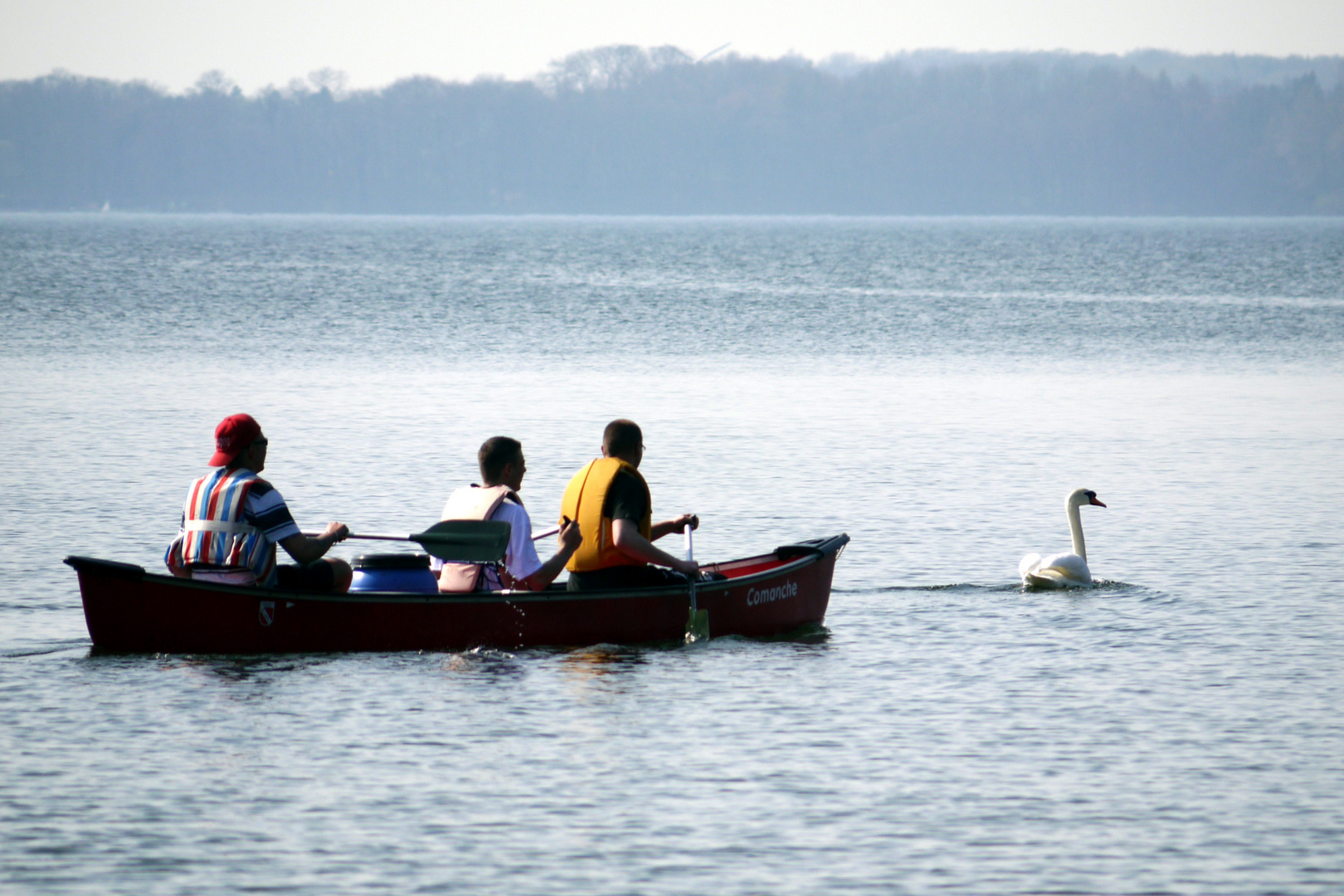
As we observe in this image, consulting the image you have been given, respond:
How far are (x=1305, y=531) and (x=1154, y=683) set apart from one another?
20.4 ft

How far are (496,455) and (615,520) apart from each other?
832 millimetres

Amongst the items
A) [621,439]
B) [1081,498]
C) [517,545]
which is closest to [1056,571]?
[1081,498]

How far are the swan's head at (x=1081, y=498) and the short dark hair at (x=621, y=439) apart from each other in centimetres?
476

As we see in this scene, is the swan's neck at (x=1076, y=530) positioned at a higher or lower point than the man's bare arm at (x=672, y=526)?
lower

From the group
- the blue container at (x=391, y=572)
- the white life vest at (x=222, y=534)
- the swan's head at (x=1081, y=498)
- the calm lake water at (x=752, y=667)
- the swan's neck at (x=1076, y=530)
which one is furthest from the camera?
the swan's head at (x=1081, y=498)

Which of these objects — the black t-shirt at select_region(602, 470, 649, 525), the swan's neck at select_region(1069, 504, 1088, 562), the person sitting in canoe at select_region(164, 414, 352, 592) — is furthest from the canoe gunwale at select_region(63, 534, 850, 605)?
the swan's neck at select_region(1069, 504, 1088, 562)

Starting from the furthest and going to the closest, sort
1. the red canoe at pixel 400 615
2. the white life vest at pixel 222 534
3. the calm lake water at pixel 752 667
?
the red canoe at pixel 400 615
the white life vest at pixel 222 534
the calm lake water at pixel 752 667

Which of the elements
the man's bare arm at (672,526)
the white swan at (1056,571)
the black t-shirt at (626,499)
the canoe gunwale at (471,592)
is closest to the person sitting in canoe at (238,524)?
the canoe gunwale at (471,592)

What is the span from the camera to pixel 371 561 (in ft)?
35.5

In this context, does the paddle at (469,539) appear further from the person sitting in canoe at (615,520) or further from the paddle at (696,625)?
the paddle at (696,625)

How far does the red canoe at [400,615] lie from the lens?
33.1ft

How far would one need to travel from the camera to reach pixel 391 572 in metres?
10.9

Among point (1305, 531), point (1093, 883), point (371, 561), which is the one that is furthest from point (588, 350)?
point (1093, 883)

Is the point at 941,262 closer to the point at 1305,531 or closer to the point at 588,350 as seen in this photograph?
the point at 588,350
